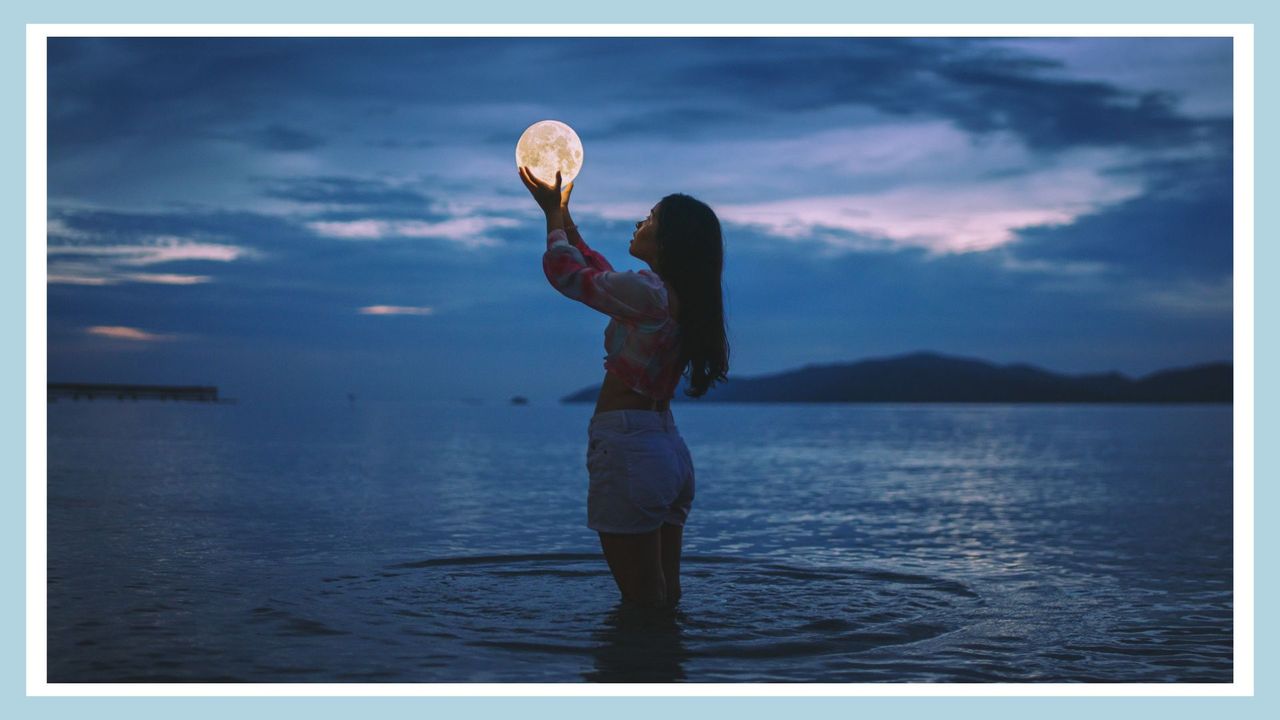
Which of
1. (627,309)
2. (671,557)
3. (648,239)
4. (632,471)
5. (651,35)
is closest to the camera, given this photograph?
(627,309)

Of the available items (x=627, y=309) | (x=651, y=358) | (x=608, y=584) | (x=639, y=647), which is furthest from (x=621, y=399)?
(x=608, y=584)

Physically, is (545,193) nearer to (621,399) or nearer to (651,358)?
(651,358)

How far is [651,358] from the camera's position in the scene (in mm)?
5301

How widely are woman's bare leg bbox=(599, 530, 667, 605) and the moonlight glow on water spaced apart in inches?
68.0

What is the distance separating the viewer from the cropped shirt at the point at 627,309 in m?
5.07

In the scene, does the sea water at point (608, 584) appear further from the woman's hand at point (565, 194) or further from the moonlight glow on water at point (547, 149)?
the moonlight glow on water at point (547, 149)

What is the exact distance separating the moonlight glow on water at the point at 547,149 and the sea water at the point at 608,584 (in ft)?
7.33

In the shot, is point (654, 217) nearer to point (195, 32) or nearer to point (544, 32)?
point (544, 32)

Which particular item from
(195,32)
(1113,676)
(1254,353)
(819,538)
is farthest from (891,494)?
(195,32)

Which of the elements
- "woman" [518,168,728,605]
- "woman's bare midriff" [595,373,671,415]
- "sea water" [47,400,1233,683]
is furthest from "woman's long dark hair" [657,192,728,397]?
"sea water" [47,400,1233,683]

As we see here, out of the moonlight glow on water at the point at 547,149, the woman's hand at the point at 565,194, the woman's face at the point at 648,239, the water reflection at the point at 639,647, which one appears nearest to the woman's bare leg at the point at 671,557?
the water reflection at the point at 639,647

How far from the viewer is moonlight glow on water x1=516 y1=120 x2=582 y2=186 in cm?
534

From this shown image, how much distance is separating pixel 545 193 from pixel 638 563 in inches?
71.4

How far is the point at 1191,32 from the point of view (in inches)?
263
